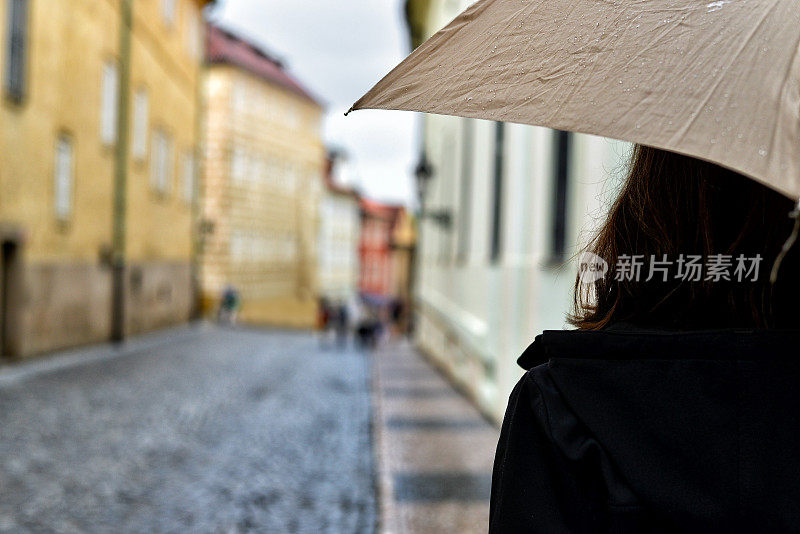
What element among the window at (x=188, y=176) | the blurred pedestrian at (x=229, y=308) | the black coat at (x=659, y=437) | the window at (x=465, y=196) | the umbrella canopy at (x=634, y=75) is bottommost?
the blurred pedestrian at (x=229, y=308)

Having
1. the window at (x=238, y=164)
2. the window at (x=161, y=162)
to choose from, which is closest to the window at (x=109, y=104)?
the window at (x=161, y=162)

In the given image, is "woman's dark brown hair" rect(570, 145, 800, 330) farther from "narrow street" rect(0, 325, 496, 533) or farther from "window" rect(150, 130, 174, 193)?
"window" rect(150, 130, 174, 193)

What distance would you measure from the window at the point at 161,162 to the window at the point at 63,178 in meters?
6.28

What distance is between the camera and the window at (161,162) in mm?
24131

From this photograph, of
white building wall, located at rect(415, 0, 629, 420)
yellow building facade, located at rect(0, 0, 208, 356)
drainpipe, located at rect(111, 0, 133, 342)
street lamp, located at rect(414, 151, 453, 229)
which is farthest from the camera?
drainpipe, located at rect(111, 0, 133, 342)

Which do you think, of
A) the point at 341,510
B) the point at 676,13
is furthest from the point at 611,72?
the point at 341,510

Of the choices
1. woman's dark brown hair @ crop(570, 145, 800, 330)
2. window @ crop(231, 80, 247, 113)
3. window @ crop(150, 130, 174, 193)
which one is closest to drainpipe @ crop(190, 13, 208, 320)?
window @ crop(150, 130, 174, 193)

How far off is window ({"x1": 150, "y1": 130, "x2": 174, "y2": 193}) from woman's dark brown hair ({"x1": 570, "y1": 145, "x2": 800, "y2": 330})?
2327 cm

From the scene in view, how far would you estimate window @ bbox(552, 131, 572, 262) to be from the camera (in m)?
8.57

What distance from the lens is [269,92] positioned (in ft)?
161

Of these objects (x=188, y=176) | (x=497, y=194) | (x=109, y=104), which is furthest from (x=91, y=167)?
(x=188, y=176)

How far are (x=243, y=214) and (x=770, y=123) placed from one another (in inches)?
1766

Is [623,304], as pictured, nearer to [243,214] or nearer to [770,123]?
[770,123]

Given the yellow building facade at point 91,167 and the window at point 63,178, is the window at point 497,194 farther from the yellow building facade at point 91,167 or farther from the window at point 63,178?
the window at point 63,178
